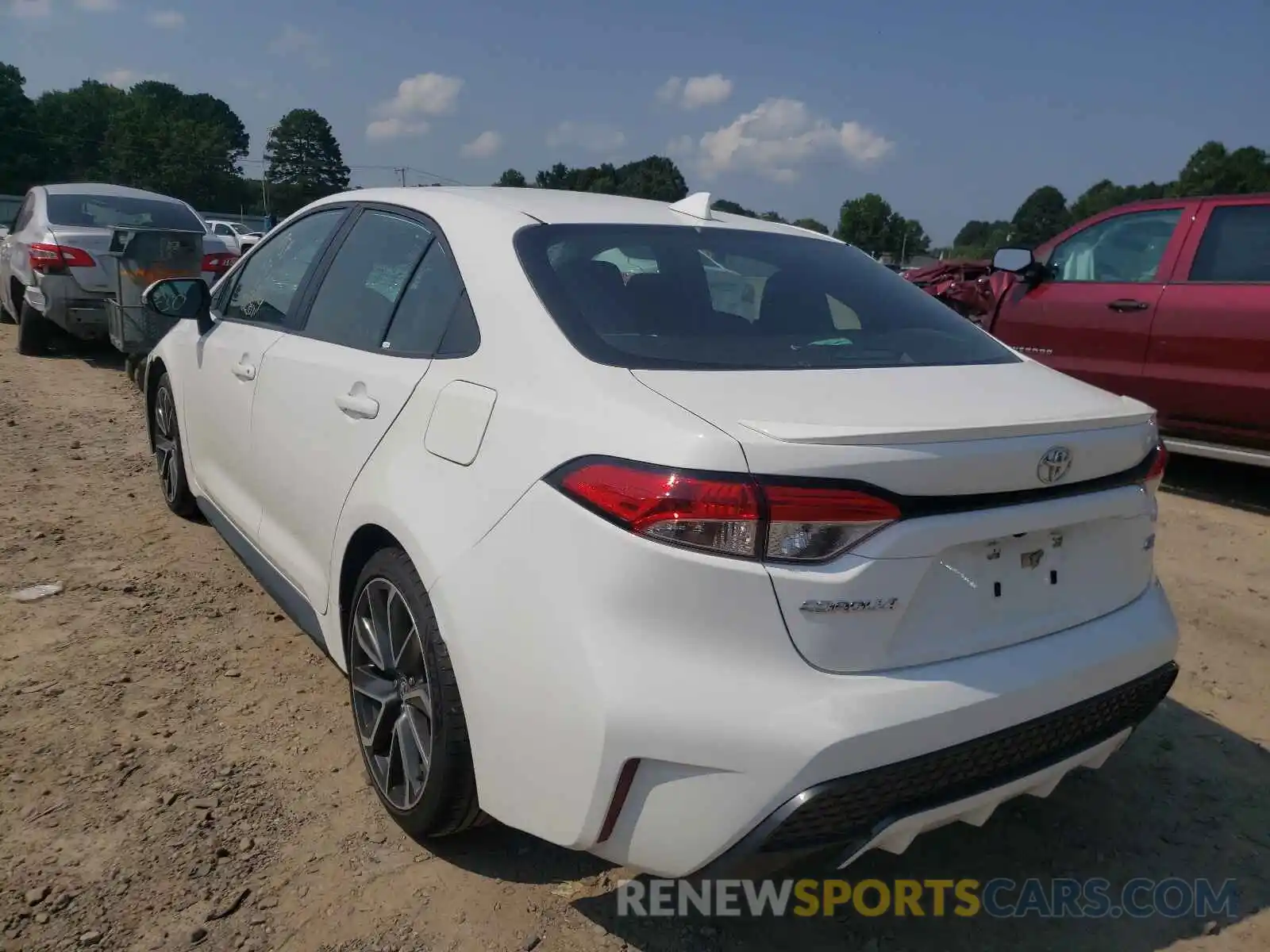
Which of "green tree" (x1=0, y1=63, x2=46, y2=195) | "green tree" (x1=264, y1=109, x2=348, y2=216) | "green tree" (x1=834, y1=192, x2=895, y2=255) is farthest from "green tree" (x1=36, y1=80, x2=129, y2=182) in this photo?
"green tree" (x1=834, y1=192, x2=895, y2=255)

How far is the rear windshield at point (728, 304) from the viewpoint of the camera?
2094 millimetres

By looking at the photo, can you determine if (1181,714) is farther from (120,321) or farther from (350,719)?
(120,321)

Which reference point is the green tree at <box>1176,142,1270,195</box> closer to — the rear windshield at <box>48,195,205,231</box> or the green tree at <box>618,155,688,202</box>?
the green tree at <box>618,155,688,202</box>

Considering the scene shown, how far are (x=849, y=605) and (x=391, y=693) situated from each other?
4.24 feet

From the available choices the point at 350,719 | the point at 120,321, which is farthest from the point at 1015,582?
the point at 120,321

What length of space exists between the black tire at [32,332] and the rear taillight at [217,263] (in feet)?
6.17

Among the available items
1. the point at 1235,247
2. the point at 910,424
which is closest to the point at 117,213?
the point at 1235,247

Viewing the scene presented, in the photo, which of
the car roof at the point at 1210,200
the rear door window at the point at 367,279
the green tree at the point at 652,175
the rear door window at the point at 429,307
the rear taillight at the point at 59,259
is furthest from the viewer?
the green tree at the point at 652,175

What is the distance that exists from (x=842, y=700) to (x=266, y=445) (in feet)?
7.14

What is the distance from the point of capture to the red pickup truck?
531 centimetres

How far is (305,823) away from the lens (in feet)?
8.04

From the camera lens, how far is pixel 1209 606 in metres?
4.02

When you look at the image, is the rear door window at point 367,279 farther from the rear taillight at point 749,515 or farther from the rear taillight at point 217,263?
the rear taillight at point 217,263

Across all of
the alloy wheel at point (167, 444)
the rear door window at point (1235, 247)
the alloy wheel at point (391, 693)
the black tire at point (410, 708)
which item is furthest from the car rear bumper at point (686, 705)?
the rear door window at point (1235, 247)
